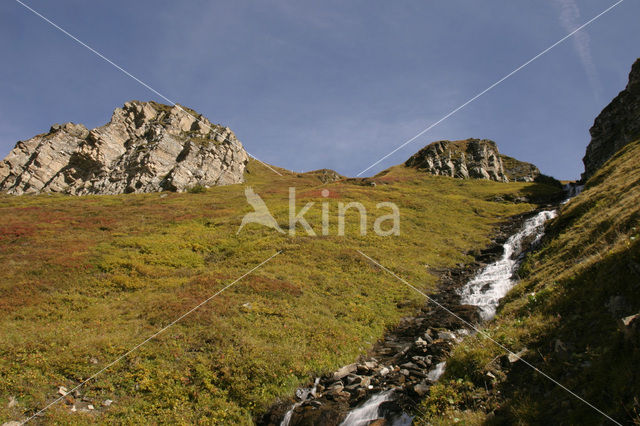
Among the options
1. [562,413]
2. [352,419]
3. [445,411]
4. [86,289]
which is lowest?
[352,419]

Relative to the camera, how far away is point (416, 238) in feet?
143

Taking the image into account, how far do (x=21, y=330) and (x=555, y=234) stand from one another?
38.1m

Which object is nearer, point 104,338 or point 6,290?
point 104,338

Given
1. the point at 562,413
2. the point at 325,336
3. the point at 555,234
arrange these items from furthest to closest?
the point at 555,234 → the point at 325,336 → the point at 562,413

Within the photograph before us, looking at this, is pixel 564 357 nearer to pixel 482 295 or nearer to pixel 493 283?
pixel 482 295

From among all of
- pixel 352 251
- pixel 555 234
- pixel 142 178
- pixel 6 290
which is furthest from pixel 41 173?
pixel 555 234

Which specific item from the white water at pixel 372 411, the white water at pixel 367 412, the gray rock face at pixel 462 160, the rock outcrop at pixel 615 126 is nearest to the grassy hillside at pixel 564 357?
the white water at pixel 372 411

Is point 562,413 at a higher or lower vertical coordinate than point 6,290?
lower

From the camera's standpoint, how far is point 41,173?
129875 millimetres

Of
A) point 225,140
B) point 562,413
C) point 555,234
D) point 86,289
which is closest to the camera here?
point 562,413

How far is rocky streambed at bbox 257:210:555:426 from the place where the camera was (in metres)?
13.1

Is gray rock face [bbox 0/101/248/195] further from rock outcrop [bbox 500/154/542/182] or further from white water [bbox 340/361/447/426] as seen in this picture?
white water [bbox 340/361/447/426]

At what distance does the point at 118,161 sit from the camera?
13425 centimetres

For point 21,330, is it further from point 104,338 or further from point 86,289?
point 86,289
